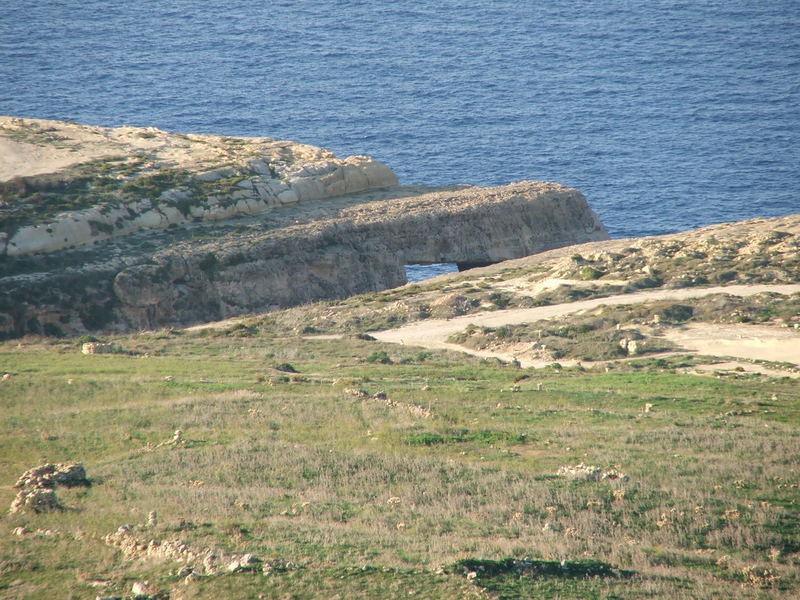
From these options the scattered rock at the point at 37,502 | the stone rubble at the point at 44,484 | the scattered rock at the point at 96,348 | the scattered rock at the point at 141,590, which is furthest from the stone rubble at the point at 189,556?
the scattered rock at the point at 96,348

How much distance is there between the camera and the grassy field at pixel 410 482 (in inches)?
727

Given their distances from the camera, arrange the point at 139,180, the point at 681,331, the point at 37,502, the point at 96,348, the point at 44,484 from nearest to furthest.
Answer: the point at 37,502 < the point at 44,484 < the point at 96,348 < the point at 681,331 < the point at 139,180

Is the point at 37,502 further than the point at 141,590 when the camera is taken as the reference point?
Yes

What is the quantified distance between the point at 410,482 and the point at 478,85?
393 ft

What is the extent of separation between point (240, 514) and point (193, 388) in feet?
49.3

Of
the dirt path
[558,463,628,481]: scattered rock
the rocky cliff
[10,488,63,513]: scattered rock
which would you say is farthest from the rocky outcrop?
[558,463,628,481]: scattered rock

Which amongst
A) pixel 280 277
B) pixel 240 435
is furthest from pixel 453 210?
pixel 240 435

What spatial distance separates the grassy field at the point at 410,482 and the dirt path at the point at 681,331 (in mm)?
5436

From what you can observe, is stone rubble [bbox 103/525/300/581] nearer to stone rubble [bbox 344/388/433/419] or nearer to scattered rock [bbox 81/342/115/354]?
stone rubble [bbox 344/388/433/419]

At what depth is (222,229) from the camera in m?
66.2

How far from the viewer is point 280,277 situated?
64.2 m

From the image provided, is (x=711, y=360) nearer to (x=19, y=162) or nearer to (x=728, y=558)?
(x=728, y=558)

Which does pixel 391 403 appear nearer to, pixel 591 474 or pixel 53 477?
pixel 591 474

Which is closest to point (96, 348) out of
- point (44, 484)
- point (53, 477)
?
point (53, 477)
